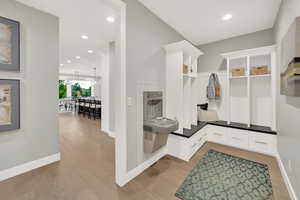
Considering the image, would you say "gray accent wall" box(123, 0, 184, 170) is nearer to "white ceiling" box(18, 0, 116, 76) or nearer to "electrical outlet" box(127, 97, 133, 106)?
"electrical outlet" box(127, 97, 133, 106)

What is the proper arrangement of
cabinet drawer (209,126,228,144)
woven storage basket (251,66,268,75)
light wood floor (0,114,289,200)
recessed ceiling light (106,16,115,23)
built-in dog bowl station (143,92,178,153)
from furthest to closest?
1. cabinet drawer (209,126,228,144)
2. woven storage basket (251,66,268,75)
3. recessed ceiling light (106,16,115,23)
4. built-in dog bowl station (143,92,178,153)
5. light wood floor (0,114,289,200)

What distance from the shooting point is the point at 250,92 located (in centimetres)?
314

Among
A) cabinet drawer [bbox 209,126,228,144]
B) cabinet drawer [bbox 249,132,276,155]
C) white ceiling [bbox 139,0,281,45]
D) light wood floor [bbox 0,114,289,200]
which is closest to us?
light wood floor [bbox 0,114,289,200]

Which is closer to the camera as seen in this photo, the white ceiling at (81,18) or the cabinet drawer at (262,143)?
the white ceiling at (81,18)

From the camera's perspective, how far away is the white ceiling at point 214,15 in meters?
2.10

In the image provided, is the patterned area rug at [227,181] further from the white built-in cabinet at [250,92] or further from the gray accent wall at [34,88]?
the gray accent wall at [34,88]

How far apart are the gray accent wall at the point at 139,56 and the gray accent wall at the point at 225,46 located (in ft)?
6.46

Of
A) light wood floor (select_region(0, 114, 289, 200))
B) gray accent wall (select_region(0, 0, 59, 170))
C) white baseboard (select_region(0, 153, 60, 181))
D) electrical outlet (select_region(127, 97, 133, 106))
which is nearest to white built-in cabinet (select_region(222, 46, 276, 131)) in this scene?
light wood floor (select_region(0, 114, 289, 200))

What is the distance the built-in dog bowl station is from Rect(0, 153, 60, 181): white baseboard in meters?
1.76

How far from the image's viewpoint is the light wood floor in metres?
1.56

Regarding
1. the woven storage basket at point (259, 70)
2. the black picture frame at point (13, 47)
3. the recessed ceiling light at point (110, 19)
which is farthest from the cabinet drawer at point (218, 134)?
the black picture frame at point (13, 47)

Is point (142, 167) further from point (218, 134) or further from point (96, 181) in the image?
point (218, 134)

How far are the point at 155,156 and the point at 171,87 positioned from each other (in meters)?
1.39

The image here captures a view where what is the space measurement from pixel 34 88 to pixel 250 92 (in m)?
4.62
